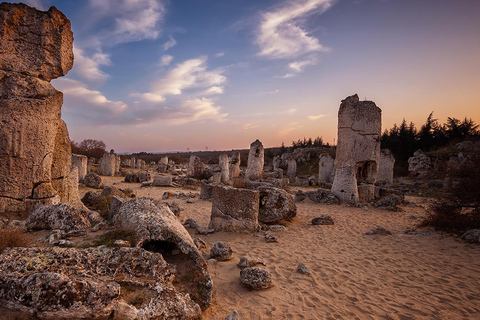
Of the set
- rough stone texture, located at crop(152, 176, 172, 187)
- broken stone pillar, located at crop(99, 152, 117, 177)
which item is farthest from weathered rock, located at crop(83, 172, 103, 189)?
broken stone pillar, located at crop(99, 152, 117, 177)

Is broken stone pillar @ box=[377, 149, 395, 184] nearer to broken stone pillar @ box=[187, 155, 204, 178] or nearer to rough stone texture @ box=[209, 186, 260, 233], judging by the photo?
broken stone pillar @ box=[187, 155, 204, 178]

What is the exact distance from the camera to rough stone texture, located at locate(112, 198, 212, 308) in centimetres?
303

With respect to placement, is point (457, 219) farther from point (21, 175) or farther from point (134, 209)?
point (21, 175)

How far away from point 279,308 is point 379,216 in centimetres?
788

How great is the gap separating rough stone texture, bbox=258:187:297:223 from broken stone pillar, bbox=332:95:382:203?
15.1ft

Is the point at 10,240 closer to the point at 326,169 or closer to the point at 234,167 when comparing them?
the point at 234,167

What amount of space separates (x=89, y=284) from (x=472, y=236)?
26.3ft

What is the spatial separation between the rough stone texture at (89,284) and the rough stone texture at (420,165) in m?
25.8

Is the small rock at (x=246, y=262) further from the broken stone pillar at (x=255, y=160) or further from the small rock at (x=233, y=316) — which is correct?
the broken stone pillar at (x=255, y=160)

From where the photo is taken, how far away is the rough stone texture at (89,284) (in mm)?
2080

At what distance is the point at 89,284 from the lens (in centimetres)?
224

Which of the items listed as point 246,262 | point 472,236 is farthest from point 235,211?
point 472,236

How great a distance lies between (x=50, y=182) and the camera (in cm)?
616

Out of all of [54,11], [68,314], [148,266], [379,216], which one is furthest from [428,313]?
[54,11]
